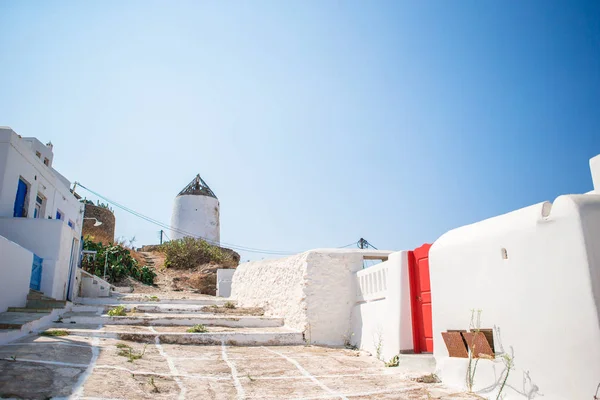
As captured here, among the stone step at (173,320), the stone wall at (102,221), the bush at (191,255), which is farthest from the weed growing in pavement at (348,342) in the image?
the stone wall at (102,221)

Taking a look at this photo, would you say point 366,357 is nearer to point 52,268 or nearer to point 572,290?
point 572,290

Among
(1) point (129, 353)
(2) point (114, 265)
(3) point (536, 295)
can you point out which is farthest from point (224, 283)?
(3) point (536, 295)

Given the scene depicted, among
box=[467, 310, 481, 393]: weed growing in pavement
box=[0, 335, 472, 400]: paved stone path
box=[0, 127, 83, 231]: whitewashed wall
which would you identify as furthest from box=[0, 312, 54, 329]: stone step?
box=[467, 310, 481, 393]: weed growing in pavement

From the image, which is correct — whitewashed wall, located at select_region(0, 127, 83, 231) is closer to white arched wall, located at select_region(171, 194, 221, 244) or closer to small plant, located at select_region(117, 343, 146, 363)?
small plant, located at select_region(117, 343, 146, 363)

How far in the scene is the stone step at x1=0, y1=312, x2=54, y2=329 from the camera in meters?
5.77

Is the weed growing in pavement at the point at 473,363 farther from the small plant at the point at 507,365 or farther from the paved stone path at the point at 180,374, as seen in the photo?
the small plant at the point at 507,365

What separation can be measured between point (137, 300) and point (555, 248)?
10.6 metres

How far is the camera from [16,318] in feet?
20.9

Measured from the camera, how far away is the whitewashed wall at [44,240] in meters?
9.62

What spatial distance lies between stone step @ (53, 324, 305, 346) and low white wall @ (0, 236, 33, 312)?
3.70ft

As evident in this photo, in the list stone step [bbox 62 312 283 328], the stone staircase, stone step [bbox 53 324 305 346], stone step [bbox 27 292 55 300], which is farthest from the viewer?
stone step [bbox 27 292 55 300]

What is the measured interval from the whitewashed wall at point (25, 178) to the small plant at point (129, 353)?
253 inches

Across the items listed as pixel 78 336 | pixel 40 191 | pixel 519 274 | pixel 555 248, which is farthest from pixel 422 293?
pixel 40 191

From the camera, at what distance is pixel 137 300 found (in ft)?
37.6
